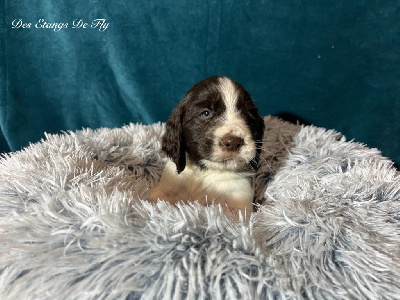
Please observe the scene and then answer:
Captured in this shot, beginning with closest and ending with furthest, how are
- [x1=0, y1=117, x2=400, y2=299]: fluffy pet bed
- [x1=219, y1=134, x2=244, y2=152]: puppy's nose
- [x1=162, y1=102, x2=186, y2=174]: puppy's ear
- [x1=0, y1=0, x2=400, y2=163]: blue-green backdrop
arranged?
1. [x1=0, y1=117, x2=400, y2=299]: fluffy pet bed
2. [x1=219, y1=134, x2=244, y2=152]: puppy's nose
3. [x1=162, y1=102, x2=186, y2=174]: puppy's ear
4. [x1=0, y1=0, x2=400, y2=163]: blue-green backdrop

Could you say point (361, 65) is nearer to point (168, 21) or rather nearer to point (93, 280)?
point (168, 21)

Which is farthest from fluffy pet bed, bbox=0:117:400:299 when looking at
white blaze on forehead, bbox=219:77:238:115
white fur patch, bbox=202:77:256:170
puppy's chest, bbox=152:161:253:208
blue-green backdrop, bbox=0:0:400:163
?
blue-green backdrop, bbox=0:0:400:163

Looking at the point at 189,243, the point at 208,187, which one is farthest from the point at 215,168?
the point at 189,243

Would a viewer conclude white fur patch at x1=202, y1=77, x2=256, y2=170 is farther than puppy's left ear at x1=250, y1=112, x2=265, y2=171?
No

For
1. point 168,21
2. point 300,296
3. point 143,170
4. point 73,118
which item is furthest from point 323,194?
point 73,118

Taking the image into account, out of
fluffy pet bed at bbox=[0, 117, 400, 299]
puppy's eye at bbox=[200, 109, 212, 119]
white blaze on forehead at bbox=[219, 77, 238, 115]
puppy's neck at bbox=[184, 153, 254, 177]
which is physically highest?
white blaze on forehead at bbox=[219, 77, 238, 115]

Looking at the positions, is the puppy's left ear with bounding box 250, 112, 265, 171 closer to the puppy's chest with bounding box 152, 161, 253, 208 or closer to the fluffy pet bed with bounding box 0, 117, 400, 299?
the puppy's chest with bounding box 152, 161, 253, 208

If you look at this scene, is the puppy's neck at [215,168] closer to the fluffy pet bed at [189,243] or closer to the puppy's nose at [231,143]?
the puppy's nose at [231,143]

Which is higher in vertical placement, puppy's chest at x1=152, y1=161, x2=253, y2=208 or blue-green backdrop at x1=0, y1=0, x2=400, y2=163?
blue-green backdrop at x1=0, y1=0, x2=400, y2=163
